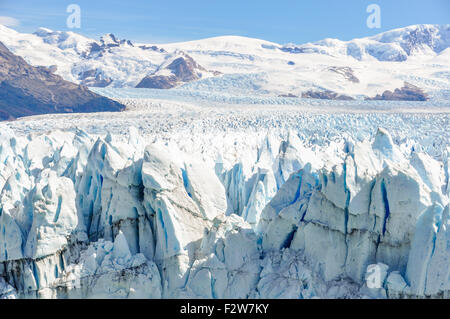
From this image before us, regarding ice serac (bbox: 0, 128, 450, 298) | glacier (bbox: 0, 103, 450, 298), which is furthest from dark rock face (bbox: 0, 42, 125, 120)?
ice serac (bbox: 0, 128, 450, 298)

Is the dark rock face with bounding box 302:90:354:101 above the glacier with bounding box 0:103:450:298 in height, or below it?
above

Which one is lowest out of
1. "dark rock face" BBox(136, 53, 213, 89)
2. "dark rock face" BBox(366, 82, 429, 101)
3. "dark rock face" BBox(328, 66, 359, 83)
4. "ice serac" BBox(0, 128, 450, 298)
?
"ice serac" BBox(0, 128, 450, 298)

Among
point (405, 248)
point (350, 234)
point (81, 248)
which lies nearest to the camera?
point (405, 248)

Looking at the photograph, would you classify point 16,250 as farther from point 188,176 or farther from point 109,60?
point 109,60

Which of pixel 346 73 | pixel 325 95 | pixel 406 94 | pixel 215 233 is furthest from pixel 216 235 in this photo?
pixel 346 73

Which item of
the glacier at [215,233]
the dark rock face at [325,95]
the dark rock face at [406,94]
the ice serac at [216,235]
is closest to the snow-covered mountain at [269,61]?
the dark rock face at [325,95]

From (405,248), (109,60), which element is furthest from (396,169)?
(109,60)

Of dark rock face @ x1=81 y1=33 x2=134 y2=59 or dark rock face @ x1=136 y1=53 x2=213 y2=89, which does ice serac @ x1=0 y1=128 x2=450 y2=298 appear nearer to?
dark rock face @ x1=136 y1=53 x2=213 y2=89

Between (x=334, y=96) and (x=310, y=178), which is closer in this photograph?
(x=310, y=178)
